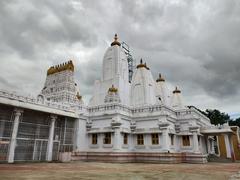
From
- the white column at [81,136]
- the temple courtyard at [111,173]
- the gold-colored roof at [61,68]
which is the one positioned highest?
the gold-colored roof at [61,68]

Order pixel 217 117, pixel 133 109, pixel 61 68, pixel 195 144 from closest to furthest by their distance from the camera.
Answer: pixel 195 144, pixel 133 109, pixel 61 68, pixel 217 117

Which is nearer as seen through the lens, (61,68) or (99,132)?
(99,132)

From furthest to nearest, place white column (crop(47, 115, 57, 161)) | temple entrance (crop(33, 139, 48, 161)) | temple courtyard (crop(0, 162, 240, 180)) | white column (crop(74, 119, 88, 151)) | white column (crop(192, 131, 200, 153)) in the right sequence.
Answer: white column (crop(74, 119, 88, 151)) < white column (crop(192, 131, 200, 153)) < white column (crop(47, 115, 57, 161)) < temple entrance (crop(33, 139, 48, 161)) < temple courtyard (crop(0, 162, 240, 180))

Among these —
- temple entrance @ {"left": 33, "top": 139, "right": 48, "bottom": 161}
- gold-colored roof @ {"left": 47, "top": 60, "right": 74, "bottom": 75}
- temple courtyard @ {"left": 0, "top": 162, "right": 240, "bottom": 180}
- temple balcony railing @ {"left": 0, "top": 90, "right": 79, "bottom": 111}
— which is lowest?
temple courtyard @ {"left": 0, "top": 162, "right": 240, "bottom": 180}

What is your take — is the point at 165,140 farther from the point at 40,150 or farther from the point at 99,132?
the point at 40,150

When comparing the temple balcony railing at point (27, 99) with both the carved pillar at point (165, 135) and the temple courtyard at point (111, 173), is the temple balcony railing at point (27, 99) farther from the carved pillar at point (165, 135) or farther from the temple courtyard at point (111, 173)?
the carved pillar at point (165, 135)

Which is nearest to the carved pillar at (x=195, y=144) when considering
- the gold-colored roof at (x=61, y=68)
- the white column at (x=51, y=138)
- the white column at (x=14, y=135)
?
the white column at (x=51, y=138)

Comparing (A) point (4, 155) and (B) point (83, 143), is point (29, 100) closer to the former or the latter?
(A) point (4, 155)

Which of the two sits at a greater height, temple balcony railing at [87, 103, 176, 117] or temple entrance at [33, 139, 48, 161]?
temple balcony railing at [87, 103, 176, 117]

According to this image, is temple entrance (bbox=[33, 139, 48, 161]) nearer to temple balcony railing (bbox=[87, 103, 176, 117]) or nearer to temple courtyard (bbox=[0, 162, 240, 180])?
temple courtyard (bbox=[0, 162, 240, 180])

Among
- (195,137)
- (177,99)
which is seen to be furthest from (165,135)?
(177,99)

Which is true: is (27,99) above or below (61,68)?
below

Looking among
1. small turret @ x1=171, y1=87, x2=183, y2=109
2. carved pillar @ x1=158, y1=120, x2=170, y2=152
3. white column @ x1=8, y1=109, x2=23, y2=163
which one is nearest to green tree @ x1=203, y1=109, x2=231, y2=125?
small turret @ x1=171, y1=87, x2=183, y2=109

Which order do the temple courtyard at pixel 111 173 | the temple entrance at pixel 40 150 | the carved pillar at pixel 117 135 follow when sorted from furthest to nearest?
the carved pillar at pixel 117 135 < the temple entrance at pixel 40 150 < the temple courtyard at pixel 111 173
